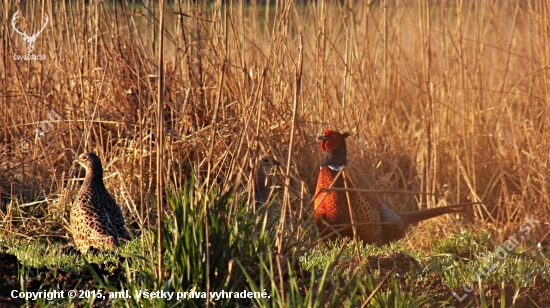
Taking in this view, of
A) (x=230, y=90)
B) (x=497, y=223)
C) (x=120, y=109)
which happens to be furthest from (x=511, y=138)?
(x=120, y=109)

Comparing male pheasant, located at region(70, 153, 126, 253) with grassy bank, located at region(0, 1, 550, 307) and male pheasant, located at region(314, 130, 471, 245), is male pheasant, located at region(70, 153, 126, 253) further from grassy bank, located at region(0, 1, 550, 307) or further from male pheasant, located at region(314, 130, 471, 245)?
male pheasant, located at region(314, 130, 471, 245)

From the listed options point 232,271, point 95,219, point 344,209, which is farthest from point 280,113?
point 232,271

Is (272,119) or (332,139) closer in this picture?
(332,139)

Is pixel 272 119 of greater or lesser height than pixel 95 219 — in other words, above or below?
above

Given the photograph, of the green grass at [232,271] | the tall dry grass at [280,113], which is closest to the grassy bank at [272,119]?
the tall dry grass at [280,113]

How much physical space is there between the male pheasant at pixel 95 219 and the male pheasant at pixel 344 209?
3.74 ft

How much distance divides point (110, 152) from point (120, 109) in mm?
294

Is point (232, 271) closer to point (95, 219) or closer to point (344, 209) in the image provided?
point (95, 219)

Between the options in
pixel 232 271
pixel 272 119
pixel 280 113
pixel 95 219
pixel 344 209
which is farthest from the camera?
pixel 272 119

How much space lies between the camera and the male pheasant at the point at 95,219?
11.6 ft

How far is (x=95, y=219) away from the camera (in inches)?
140

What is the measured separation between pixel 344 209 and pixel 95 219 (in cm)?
140

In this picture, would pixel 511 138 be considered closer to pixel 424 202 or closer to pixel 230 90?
pixel 424 202

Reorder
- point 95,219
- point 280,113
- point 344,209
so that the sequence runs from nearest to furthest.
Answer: point 95,219 < point 344,209 < point 280,113
